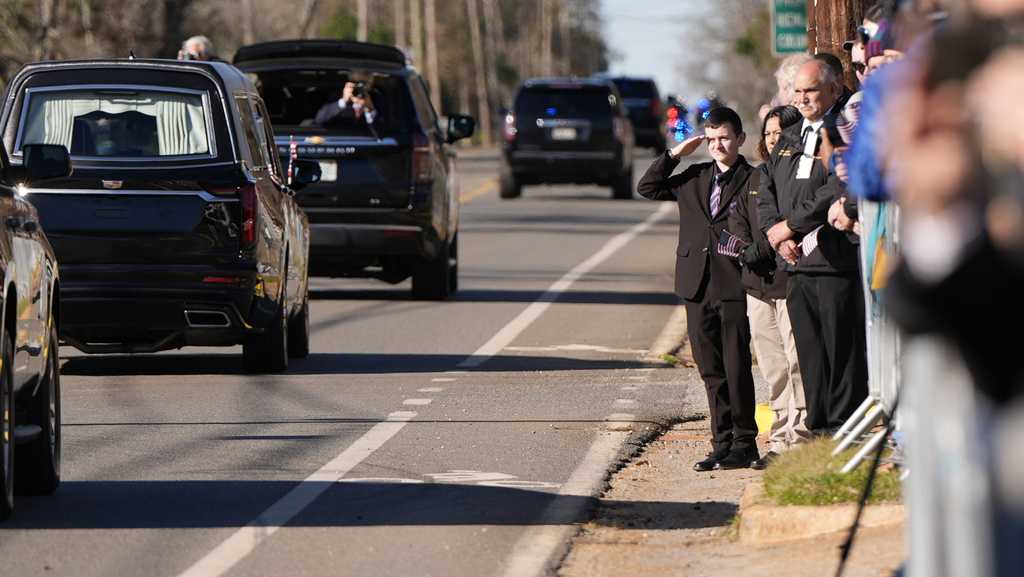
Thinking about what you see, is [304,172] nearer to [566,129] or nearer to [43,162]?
[43,162]

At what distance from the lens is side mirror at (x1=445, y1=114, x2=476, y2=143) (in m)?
19.7

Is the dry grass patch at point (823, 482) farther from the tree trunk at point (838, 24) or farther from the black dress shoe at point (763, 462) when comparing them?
the tree trunk at point (838, 24)

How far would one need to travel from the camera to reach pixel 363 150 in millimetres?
17891

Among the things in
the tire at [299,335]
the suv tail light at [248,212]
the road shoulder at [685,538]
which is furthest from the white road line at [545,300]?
the road shoulder at [685,538]

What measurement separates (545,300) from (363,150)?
2.47 metres

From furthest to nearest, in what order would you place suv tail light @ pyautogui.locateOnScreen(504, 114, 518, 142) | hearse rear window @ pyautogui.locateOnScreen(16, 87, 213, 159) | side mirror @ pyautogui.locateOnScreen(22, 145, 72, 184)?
suv tail light @ pyautogui.locateOnScreen(504, 114, 518, 142) < hearse rear window @ pyautogui.locateOnScreen(16, 87, 213, 159) < side mirror @ pyautogui.locateOnScreen(22, 145, 72, 184)

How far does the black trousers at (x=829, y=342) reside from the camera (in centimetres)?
910

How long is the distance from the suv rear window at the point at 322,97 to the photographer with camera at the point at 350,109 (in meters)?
0.04

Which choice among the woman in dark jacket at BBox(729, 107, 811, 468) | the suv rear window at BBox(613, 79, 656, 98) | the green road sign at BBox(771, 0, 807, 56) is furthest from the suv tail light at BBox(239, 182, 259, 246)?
the suv rear window at BBox(613, 79, 656, 98)

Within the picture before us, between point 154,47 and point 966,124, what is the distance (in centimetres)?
4822

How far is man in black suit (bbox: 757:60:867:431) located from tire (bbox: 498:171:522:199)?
2890 cm

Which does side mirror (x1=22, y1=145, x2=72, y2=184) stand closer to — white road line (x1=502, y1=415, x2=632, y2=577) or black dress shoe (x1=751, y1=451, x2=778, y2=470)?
white road line (x1=502, y1=415, x2=632, y2=577)

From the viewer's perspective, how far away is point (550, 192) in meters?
43.3

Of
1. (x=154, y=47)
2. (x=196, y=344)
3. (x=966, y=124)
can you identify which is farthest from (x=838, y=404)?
(x=154, y=47)
